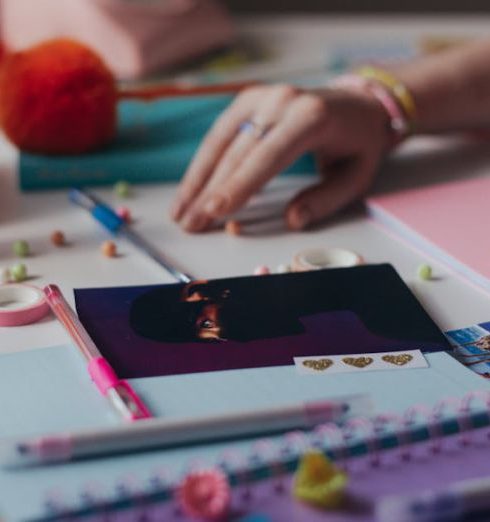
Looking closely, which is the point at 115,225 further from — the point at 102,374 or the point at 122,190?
the point at 102,374

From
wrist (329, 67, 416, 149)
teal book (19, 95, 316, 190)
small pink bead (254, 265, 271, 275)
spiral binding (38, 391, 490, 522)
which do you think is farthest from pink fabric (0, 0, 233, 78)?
spiral binding (38, 391, 490, 522)

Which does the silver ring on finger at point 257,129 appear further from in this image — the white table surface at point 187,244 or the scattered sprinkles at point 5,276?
the scattered sprinkles at point 5,276

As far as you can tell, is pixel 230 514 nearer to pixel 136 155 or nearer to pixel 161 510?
pixel 161 510

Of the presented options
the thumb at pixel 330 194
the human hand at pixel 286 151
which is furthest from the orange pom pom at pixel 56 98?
the thumb at pixel 330 194

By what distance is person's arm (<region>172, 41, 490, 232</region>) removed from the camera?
2.68 feet

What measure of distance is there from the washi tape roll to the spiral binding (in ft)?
0.73

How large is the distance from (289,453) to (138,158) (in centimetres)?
50

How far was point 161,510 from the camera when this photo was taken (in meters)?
0.44

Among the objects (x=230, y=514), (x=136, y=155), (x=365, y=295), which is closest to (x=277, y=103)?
(x=136, y=155)

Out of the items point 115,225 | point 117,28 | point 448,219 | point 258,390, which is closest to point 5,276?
point 115,225

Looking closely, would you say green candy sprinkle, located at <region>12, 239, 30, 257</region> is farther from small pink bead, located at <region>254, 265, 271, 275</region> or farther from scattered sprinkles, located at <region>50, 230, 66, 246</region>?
small pink bead, located at <region>254, 265, 271, 275</region>

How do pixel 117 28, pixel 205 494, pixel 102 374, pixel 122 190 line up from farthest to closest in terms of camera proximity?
pixel 117 28, pixel 122 190, pixel 102 374, pixel 205 494

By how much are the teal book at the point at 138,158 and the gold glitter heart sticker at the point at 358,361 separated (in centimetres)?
37

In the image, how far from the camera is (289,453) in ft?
1.57
